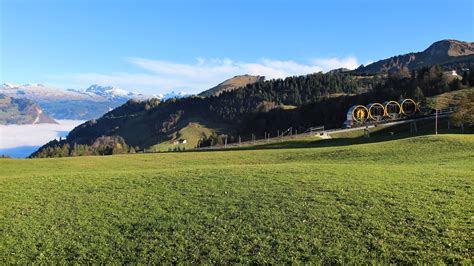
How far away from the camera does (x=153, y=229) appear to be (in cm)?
1709

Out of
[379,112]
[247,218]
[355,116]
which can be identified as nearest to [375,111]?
[379,112]

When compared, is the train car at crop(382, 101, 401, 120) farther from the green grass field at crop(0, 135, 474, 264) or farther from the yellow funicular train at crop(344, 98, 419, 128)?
the green grass field at crop(0, 135, 474, 264)

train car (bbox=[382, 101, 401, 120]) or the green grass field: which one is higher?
train car (bbox=[382, 101, 401, 120])

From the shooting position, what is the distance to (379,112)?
429 ft

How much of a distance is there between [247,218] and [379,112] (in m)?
124

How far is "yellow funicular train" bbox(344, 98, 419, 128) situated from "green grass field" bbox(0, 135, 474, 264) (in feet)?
297

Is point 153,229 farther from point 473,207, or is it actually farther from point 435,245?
point 473,207

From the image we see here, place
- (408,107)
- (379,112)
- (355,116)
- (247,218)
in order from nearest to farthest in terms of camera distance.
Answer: (247,218), (355,116), (379,112), (408,107)

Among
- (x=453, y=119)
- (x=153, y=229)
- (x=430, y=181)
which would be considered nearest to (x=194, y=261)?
(x=153, y=229)

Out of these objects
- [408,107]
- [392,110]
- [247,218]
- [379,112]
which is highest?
[408,107]

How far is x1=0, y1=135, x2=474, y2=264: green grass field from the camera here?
1412 centimetres

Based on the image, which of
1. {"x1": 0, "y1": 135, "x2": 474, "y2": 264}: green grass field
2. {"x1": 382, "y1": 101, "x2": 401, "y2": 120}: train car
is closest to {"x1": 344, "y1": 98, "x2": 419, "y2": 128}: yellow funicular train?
{"x1": 382, "y1": 101, "x2": 401, "y2": 120}: train car

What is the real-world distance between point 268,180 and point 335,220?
31.0ft

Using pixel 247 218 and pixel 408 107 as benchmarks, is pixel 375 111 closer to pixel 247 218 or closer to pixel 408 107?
pixel 408 107
